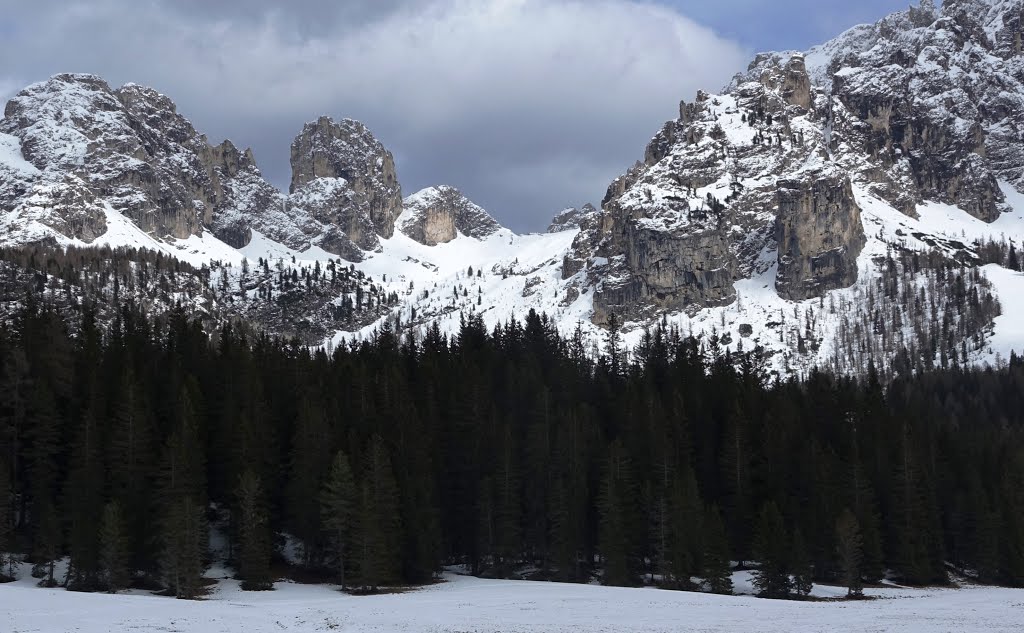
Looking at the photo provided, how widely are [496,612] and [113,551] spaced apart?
25371 millimetres

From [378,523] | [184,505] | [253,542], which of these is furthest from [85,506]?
[378,523]

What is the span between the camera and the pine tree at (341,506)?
66125mm

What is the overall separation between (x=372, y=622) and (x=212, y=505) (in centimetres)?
3615

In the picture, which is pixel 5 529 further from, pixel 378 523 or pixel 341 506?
pixel 378 523

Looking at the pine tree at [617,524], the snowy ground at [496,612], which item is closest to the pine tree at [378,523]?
the snowy ground at [496,612]

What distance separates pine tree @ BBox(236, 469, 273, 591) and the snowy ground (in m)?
1.33

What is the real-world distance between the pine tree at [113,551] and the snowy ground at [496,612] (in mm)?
4103

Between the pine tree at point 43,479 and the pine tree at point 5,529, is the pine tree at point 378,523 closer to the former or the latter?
the pine tree at point 43,479

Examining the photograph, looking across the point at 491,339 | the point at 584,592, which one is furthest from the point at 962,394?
the point at 584,592

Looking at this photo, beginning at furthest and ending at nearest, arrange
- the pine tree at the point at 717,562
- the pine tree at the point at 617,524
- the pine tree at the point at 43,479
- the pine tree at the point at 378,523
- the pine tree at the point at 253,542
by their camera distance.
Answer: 1. the pine tree at the point at 617,524
2. the pine tree at the point at 717,562
3. the pine tree at the point at 378,523
4. the pine tree at the point at 253,542
5. the pine tree at the point at 43,479

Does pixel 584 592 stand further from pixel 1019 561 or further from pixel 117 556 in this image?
pixel 1019 561

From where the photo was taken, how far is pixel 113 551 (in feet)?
192

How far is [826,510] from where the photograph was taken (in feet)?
250

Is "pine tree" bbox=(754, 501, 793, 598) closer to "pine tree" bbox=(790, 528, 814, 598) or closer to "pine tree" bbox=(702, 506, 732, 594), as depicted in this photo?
"pine tree" bbox=(790, 528, 814, 598)
